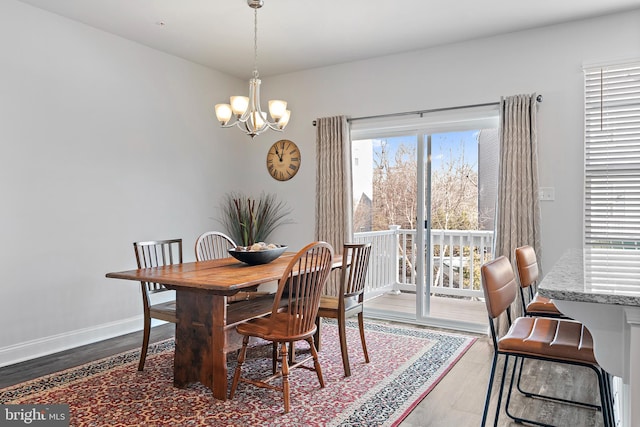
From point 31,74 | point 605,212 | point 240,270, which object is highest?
point 31,74

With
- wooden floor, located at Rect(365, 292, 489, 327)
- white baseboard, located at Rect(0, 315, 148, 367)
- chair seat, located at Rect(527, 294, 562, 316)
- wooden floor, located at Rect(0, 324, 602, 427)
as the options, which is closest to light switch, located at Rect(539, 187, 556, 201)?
wooden floor, located at Rect(365, 292, 489, 327)

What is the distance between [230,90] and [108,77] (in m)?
1.58

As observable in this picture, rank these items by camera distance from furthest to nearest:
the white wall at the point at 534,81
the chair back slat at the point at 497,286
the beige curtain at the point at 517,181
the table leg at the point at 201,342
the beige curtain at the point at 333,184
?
the beige curtain at the point at 333,184
the beige curtain at the point at 517,181
the white wall at the point at 534,81
the table leg at the point at 201,342
the chair back slat at the point at 497,286

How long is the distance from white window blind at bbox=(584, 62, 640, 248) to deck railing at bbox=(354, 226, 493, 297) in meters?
0.95

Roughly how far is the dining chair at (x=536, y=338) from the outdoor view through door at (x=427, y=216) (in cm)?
217

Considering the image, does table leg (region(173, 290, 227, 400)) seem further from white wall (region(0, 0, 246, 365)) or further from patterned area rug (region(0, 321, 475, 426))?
white wall (region(0, 0, 246, 365))

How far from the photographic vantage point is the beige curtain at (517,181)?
374cm

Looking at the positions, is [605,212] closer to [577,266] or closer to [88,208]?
[577,266]

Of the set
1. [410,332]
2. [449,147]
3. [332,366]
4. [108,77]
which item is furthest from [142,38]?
[410,332]

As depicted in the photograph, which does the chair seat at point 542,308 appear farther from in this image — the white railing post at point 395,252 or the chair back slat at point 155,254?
the chair back slat at point 155,254

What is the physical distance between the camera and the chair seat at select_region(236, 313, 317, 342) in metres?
2.48

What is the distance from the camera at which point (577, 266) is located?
1848 millimetres

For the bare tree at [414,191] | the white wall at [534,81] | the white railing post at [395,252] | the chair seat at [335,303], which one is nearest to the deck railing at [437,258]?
the white railing post at [395,252]

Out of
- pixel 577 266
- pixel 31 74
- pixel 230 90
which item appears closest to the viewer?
pixel 577 266
